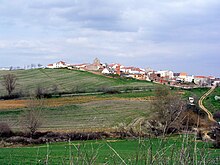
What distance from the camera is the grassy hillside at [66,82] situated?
193 feet

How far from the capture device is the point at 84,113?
1647 inches

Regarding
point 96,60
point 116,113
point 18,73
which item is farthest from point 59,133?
point 96,60

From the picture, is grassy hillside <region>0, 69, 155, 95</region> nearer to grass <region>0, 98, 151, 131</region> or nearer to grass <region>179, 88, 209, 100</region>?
grass <region>179, 88, 209, 100</region>

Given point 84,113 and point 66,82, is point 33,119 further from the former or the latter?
point 66,82

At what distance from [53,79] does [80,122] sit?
1393 inches

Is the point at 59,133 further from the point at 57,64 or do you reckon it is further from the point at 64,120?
the point at 57,64

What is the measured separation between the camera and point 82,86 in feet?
202

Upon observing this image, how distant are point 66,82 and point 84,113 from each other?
25.2m

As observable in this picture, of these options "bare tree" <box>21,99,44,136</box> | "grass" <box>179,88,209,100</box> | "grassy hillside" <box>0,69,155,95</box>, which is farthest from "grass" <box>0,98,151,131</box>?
"grassy hillside" <box>0,69,155,95</box>

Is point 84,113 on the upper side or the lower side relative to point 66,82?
lower

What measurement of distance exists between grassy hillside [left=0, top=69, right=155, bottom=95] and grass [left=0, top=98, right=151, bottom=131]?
10.6 m

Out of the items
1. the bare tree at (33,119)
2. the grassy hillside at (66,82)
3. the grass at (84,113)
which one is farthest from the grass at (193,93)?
the bare tree at (33,119)

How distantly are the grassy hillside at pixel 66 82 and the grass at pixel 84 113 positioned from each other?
10.6 m

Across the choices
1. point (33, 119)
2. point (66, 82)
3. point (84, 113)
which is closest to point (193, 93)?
point (66, 82)
